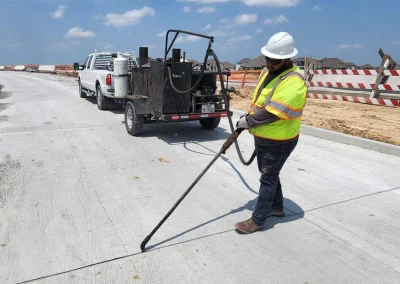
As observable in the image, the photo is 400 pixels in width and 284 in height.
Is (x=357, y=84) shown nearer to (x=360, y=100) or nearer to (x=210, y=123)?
(x=360, y=100)

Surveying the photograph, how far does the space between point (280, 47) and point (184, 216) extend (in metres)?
2.08

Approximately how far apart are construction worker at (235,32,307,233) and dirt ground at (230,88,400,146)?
459 cm

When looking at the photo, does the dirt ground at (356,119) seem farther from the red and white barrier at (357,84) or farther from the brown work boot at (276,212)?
the brown work boot at (276,212)

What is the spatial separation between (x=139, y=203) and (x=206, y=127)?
4517mm

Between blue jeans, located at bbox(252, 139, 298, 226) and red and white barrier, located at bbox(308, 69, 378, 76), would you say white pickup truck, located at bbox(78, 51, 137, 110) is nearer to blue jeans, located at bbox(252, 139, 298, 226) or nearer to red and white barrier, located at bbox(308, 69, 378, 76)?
blue jeans, located at bbox(252, 139, 298, 226)

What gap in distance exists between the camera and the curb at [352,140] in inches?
251

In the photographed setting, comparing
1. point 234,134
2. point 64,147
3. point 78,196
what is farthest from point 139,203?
point 64,147

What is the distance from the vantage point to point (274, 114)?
3039 mm

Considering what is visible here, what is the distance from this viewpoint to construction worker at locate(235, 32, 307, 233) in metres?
3.03

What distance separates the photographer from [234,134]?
3426 millimetres

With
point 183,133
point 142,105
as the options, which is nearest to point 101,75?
point 142,105

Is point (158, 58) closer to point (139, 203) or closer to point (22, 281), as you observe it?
point (139, 203)

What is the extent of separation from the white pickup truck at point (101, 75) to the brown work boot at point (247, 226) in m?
7.38

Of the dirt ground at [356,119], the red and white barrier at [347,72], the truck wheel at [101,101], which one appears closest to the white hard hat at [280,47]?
the dirt ground at [356,119]
